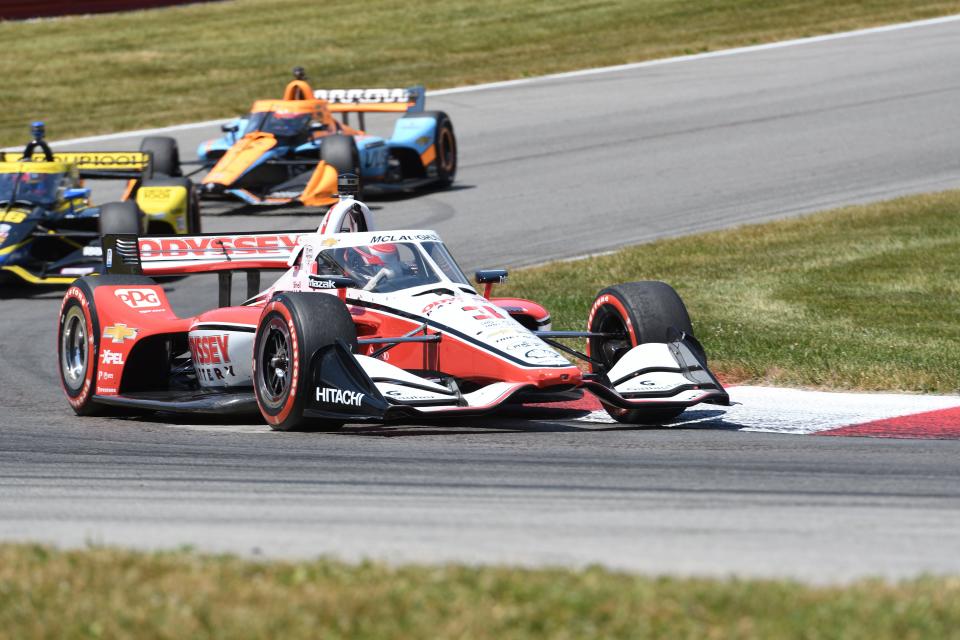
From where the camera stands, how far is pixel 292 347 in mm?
8953

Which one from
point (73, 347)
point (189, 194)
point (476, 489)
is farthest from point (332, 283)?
point (189, 194)

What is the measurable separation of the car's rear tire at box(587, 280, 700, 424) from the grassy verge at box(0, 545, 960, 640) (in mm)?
4327

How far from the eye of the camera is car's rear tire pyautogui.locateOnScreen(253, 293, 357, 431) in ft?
29.2

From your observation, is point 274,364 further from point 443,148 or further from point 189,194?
point 443,148

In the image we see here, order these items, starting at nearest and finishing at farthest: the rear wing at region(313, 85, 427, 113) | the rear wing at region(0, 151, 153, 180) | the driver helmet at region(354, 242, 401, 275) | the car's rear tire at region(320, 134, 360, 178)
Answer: the driver helmet at region(354, 242, 401, 275) → the rear wing at region(0, 151, 153, 180) → the car's rear tire at region(320, 134, 360, 178) → the rear wing at region(313, 85, 427, 113)

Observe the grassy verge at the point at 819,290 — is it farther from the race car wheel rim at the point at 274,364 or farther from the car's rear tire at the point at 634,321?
the race car wheel rim at the point at 274,364

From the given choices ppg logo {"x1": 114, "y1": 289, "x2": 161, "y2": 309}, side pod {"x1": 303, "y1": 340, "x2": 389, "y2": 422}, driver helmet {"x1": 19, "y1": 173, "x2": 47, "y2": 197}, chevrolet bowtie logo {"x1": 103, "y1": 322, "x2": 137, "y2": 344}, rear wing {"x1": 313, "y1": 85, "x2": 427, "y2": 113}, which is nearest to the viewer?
side pod {"x1": 303, "y1": 340, "x2": 389, "y2": 422}

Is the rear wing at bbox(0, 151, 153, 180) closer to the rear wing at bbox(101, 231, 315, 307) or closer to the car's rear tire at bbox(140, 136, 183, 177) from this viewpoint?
the car's rear tire at bbox(140, 136, 183, 177)

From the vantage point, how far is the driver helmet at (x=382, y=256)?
993 cm

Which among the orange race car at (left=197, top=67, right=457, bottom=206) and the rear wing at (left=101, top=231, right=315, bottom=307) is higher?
the orange race car at (left=197, top=67, right=457, bottom=206)

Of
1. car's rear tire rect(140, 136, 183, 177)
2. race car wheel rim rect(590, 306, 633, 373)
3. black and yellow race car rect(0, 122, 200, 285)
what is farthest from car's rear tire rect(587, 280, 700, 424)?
car's rear tire rect(140, 136, 183, 177)

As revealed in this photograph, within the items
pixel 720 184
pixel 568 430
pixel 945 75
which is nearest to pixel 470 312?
pixel 568 430

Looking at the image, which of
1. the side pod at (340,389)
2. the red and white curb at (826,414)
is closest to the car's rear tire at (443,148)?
the red and white curb at (826,414)

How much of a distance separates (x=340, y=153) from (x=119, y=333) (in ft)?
33.6
